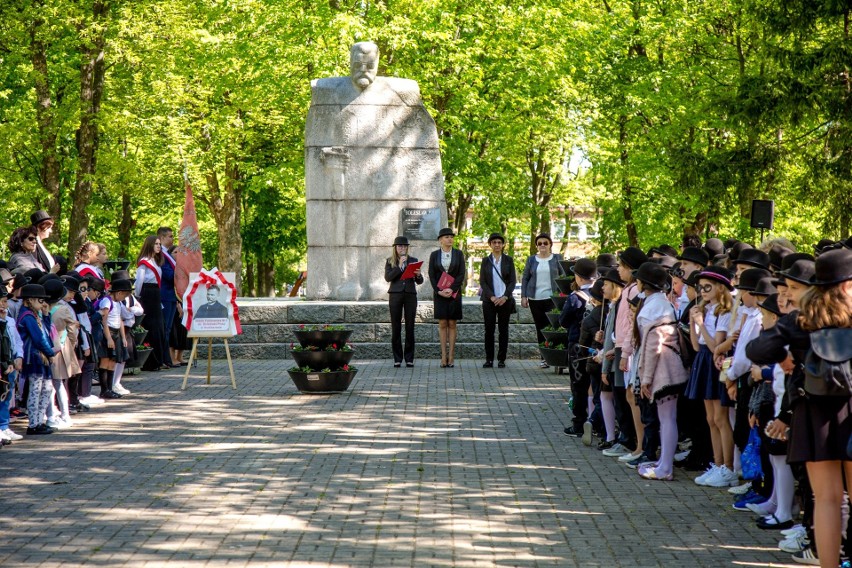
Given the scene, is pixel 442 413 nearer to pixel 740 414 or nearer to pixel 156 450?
pixel 156 450

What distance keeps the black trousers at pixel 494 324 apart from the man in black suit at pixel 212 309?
4.54 meters

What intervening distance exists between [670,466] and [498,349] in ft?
33.5

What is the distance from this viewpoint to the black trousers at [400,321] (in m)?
19.2

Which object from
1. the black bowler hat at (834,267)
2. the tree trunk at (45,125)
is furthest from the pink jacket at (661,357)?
the tree trunk at (45,125)

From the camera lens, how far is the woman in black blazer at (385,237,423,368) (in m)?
19.1

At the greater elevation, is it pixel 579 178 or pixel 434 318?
pixel 579 178

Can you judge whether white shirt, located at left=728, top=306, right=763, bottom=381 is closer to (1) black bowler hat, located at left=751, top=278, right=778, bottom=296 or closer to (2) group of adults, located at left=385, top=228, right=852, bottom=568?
(2) group of adults, located at left=385, top=228, right=852, bottom=568

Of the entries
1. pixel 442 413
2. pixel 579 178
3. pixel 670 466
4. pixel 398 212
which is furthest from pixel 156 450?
pixel 579 178

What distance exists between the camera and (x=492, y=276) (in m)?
19.3

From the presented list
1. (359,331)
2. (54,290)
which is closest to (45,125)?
(359,331)

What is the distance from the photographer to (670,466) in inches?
390

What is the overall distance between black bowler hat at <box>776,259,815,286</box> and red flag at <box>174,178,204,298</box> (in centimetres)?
1429

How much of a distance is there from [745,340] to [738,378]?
1.41 feet

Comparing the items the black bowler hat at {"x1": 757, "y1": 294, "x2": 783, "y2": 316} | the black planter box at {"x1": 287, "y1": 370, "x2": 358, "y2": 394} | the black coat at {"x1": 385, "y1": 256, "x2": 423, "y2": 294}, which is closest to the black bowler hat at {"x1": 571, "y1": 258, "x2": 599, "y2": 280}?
the black planter box at {"x1": 287, "y1": 370, "x2": 358, "y2": 394}
